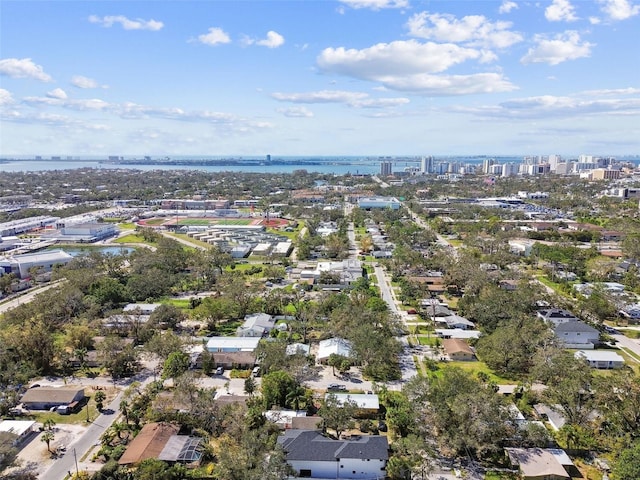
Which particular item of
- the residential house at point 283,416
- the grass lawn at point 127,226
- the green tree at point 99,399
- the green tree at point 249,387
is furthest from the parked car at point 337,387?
the grass lawn at point 127,226

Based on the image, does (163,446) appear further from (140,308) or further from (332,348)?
(140,308)

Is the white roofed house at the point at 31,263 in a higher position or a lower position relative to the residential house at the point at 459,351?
higher

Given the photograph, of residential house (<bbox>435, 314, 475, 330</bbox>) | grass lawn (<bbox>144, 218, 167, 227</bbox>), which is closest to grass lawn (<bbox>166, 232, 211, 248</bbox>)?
grass lawn (<bbox>144, 218, 167, 227</bbox>)

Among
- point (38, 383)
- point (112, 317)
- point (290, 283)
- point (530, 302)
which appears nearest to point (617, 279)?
point (530, 302)

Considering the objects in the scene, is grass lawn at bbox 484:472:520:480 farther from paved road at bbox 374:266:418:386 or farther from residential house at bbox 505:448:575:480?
paved road at bbox 374:266:418:386

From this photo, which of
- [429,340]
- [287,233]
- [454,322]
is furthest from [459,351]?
[287,233]

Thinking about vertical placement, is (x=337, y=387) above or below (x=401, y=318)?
below

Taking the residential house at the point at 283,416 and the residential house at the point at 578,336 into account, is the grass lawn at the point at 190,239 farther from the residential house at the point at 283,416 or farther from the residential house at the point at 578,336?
the residential house at the point at 578,336
